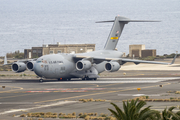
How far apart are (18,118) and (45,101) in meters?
8.02

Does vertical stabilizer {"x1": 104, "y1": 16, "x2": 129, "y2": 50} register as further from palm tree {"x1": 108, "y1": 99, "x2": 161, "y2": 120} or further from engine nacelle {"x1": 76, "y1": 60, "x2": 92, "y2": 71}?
palm tree {"x1": 108, "y1": 99, "x2": 161, "y2": 120}

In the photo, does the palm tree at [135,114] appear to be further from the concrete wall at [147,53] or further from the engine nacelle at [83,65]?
the concrete wall at [147,53]

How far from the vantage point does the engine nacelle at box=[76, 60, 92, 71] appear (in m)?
49.1

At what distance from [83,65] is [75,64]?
308 centimetres

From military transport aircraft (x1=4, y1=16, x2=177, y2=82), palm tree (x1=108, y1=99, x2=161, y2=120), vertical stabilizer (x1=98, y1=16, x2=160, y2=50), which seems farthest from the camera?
vertical stabilizer (x1=98, y1=16, x2=160, y2=50)

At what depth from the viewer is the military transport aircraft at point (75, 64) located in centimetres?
4791

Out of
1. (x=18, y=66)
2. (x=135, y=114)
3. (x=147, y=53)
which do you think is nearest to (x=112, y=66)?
(x=18, y=66)

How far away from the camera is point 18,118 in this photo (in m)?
19.7

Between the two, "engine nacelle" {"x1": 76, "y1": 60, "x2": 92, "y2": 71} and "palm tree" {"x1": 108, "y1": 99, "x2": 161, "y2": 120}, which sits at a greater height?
"engine nacelle" {"x1": 76, "y1": 60, "x2": 92, "y2": 71}

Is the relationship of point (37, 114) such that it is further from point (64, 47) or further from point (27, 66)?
point (64, 47)

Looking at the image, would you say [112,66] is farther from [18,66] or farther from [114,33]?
[18,66]

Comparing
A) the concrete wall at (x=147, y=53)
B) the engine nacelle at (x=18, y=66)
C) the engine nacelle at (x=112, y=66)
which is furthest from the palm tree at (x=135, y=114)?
the concrete wall at (x=147, y=53)

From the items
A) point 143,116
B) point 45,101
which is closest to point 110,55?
point 45,101

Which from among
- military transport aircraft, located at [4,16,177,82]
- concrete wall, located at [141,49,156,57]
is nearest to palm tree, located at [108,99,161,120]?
military transport aircraft, located at [4,16,177,82]
